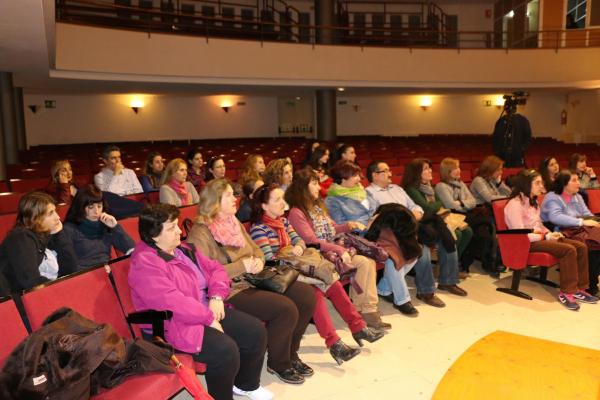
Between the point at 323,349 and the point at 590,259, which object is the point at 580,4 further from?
the point at 323,349

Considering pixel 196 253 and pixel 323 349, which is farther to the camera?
pixel 323 349

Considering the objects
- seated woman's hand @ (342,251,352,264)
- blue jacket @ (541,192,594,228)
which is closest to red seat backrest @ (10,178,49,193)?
seated woman's hand @ (342,251,352,264)

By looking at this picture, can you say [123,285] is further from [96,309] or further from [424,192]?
[424,192]

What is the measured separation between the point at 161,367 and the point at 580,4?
16280 millimetres

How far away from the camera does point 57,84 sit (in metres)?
10.7

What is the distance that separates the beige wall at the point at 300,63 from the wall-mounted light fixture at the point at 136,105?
15.3 feet

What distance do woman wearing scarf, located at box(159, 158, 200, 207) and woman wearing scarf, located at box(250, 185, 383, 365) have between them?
1478mm

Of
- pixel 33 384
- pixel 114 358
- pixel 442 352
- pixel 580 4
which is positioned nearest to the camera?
pixel 33 384

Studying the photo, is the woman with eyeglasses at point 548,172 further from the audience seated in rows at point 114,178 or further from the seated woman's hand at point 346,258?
the audience seated in rows at point 114,178

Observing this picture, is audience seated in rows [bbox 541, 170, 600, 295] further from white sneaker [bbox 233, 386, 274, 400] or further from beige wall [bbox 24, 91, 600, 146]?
beige wall [bbox 24, 91, 600, 146]

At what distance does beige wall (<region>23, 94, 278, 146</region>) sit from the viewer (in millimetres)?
14078

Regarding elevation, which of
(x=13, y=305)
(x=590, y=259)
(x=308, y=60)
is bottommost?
(x=590, y=259)

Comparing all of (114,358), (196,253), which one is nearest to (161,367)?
(114,358)

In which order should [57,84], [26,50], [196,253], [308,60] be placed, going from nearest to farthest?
[196,253], [26,50], [57,84], [308,60]
